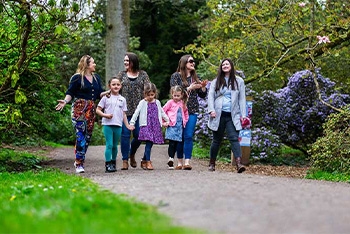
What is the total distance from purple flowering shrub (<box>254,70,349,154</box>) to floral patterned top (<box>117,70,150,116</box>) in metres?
6.60

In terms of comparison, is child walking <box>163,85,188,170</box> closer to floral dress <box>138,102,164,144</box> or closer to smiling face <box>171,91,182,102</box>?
smiling face <box>171,91,182,102</box>

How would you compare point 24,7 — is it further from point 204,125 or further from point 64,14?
point 204,125

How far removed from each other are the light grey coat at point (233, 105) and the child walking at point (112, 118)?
1.52m

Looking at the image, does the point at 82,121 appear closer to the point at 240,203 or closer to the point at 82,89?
the point at 82,89

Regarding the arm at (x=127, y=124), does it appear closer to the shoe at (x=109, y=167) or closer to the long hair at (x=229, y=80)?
the shoe at (x=109, y=167)

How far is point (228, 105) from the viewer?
382 inches

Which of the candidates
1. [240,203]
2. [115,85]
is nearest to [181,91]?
[115,85]

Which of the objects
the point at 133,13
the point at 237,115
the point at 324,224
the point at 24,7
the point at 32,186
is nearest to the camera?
the point at 324,224

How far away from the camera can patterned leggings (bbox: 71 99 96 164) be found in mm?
9422

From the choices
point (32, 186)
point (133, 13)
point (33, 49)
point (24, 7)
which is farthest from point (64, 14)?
point (133, 13)

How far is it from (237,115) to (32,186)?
12.8 ft

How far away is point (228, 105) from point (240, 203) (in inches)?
168

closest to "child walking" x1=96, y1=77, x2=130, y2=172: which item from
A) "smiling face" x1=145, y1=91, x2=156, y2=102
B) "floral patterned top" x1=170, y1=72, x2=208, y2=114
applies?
"smiling face" x1=145, y1=91, x2=156, y2=102

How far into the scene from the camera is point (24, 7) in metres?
9.11
